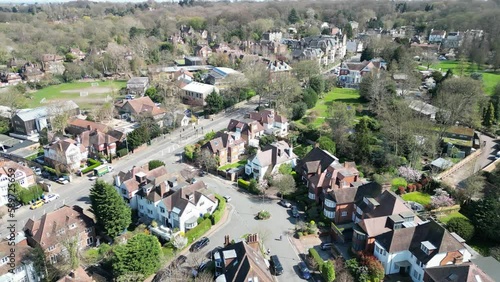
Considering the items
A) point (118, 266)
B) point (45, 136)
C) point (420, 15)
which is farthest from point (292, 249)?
point (420, 15)

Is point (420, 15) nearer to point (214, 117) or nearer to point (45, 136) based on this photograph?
point (214, 117)

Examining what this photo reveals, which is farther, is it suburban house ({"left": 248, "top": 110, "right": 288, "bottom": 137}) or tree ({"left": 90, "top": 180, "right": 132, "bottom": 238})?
suburban house ({"left": 248, "top": 110, "right": 288, "bottom": 137})

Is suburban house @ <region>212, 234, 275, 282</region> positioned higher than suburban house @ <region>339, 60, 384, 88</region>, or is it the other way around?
suburban house @ <region>339, 60, 384, 88</region>

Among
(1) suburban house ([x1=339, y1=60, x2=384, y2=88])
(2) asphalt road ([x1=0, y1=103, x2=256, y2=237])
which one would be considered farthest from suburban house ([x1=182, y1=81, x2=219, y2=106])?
(1) suburban house ([x1=339, y1=60, x2=384, y2=88])

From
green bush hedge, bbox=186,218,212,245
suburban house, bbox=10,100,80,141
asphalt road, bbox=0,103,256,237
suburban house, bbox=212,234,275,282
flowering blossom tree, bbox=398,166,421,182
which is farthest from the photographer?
suburban house, bbox=10,100,80,141

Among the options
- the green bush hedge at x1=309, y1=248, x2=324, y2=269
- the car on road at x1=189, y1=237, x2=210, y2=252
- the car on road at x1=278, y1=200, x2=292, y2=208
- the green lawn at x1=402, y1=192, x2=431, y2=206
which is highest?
the green lawn at x1=402, y1=192, x2=431, y2=206

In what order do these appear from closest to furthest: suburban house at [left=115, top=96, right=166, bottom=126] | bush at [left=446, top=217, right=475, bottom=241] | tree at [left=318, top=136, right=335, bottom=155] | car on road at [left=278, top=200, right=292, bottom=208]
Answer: bush at [left=446, top=217, right=475, bottom=241]
car on road at [left=278, top=200, right=292, bottom=208]
tree at [left=318, top=136, right=335, bottom=155]
suburban house at [left=115, top=96, right=166, bottom=126]

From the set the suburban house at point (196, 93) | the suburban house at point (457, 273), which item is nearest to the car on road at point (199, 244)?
the suburban house at point (457, 273)

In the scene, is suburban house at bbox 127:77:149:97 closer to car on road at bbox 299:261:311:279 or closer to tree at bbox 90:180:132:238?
tree at bbox 90:180:132:238
